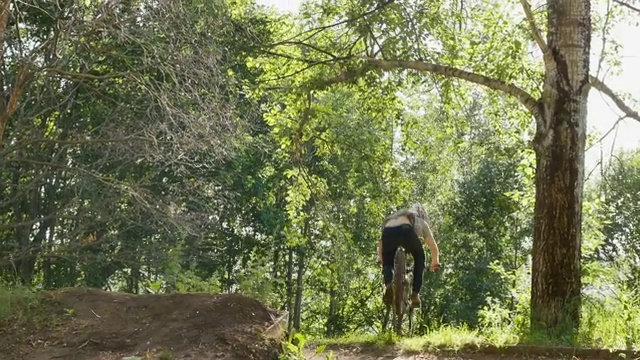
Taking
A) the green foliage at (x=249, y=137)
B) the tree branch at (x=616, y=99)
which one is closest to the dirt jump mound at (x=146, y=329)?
the green foliage at (x=249, y=137)

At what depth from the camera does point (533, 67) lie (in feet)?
31.8

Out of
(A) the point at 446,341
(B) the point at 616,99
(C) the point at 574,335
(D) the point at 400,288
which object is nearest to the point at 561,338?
(C) the point at 574,335

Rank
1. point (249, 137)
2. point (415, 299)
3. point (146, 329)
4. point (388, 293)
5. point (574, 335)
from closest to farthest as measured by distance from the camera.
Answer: point (146, 329), point (574, 335), point (388, 293), point (415, 299), point (249, 137)

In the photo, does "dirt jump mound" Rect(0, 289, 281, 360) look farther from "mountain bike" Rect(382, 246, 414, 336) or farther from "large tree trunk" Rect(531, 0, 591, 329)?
"large tree trunk" Rect(531, 0, 591, 329)

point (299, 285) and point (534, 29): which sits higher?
point (534, 29)

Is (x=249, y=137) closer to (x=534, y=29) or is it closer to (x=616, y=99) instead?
(x=534, y=29)

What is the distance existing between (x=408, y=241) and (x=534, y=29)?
305 centimetres

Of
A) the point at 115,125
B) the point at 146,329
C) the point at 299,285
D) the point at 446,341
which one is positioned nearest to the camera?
the point at 146,329

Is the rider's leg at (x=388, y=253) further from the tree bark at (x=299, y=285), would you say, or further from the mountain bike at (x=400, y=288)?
the tree bark at (x=299, y=285)

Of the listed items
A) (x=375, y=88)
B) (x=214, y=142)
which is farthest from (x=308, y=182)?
(x=214, y=142)

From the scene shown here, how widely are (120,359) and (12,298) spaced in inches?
70.3

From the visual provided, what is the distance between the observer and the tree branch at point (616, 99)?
872 cm

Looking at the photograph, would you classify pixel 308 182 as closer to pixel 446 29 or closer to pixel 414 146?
pixel 414 146

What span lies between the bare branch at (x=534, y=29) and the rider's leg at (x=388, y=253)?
2.92m
